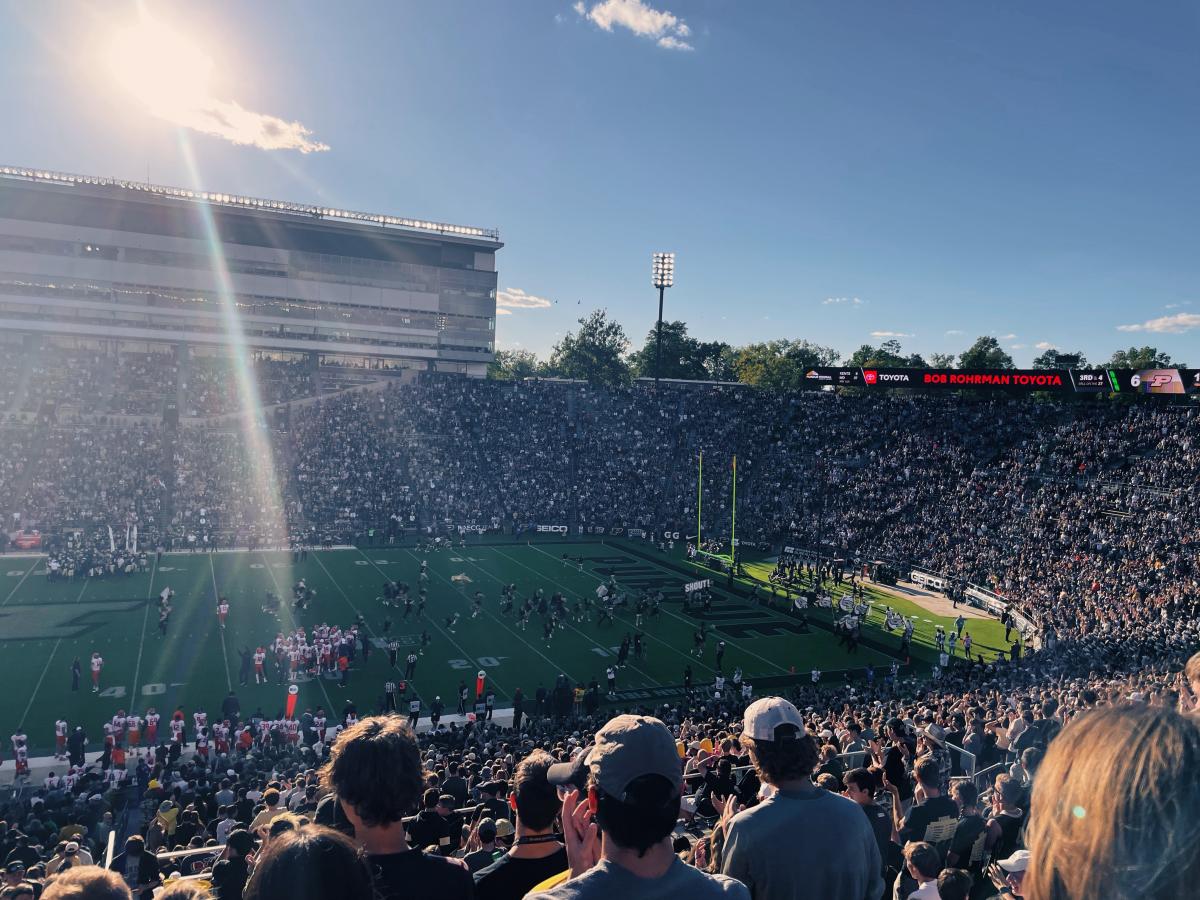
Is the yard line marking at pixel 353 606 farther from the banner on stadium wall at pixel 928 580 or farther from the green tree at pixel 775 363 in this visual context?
the green tree at pixel 775 363

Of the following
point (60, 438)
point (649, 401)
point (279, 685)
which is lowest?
point (279, 685)

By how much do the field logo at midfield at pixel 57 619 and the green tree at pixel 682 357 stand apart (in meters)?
80.6

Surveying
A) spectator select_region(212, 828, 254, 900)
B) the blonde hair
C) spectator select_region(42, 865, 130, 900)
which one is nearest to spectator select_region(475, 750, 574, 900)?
spectator select_region(42, 865, 130, 900)

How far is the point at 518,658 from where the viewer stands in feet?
85.4

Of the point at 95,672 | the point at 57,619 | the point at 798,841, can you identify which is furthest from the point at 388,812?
the point at 57,619

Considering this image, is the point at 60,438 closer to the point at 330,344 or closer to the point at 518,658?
the point at 330,344

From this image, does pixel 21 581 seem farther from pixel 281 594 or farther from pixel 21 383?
pixel 21 383

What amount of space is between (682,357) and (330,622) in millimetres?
86206

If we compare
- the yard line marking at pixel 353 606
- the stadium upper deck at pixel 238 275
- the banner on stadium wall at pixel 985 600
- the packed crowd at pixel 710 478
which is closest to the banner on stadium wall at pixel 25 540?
the packed crowd at pixel 710 478

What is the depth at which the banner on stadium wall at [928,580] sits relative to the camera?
124ft

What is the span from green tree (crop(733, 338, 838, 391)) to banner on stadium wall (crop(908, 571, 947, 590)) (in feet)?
183

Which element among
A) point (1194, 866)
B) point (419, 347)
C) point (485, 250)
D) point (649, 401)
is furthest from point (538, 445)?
point (1194, 866)

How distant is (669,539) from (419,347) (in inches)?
1252

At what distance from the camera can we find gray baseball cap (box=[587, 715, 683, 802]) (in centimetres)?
255
